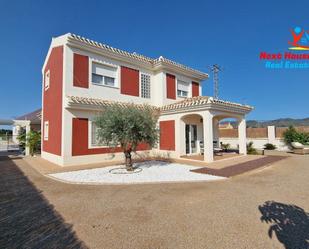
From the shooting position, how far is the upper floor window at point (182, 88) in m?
16.9

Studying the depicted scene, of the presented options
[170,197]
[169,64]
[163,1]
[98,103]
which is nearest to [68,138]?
[98,103]

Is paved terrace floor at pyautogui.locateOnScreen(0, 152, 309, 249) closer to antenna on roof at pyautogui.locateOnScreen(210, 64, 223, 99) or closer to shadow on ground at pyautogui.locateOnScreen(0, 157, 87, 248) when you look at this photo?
shadow on ground at pyautogui.locateOnScreen(0, 157, 87, 248)

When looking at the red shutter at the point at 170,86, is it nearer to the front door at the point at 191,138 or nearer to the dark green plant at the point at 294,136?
the front door at the point at 191,138

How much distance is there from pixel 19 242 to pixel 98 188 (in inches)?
136

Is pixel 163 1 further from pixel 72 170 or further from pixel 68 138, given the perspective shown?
pixel 72 170

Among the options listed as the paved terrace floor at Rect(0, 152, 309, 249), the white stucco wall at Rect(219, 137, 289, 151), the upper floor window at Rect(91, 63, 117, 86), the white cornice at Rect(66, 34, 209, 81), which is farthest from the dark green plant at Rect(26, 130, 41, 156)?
the white stucco wall at Rect(219, 137, 289, 151)

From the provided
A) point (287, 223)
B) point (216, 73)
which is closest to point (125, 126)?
point (287, 223)

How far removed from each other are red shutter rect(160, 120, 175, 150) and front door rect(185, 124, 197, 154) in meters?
1.47

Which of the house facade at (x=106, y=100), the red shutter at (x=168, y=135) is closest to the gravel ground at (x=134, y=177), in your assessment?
the house facade at (x=106, y=100)

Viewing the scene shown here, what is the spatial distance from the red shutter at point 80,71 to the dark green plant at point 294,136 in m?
21.0

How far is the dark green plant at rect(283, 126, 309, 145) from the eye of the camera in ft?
62.0

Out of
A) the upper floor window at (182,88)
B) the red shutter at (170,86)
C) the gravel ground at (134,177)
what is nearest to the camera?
the gravel ground at (134,177)

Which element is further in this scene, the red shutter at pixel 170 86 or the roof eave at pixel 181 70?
the red shutter at pixel 170 86

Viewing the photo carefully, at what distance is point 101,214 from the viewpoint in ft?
14.9
